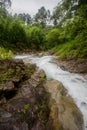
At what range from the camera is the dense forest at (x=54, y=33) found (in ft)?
52.9

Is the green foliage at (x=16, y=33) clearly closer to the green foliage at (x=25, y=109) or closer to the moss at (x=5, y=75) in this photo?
the moss at (x=5, y=75)

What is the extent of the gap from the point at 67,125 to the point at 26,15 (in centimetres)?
8707

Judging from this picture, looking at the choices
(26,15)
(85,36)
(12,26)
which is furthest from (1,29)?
(26,15)

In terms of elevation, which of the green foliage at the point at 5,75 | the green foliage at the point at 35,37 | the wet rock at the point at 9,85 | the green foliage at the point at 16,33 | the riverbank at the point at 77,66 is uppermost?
the green foliage at the point at 5,75

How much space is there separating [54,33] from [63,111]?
87.6 ft

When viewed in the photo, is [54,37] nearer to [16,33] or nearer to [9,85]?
[16,33]

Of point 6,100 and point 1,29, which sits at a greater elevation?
point 6,100

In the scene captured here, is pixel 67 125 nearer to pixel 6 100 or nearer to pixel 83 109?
pixel 83 109

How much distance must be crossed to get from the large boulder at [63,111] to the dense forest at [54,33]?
5211mm

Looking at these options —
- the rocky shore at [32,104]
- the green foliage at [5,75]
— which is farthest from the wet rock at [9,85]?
the green foliage at [5,75]

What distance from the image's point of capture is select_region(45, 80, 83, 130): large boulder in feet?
26.2

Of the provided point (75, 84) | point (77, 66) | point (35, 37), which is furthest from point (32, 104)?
point (35, 37)

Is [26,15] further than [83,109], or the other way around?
[26,15]

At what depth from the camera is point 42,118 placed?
805 centimetres
